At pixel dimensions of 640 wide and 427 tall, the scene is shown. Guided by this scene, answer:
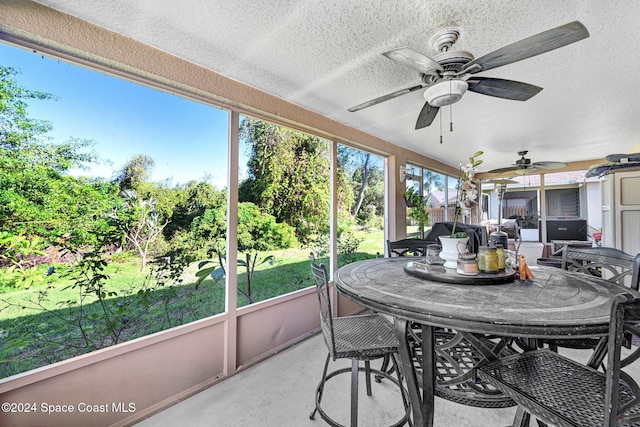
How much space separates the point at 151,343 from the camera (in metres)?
1.77

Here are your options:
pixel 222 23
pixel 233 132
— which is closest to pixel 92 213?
pixel 233 132

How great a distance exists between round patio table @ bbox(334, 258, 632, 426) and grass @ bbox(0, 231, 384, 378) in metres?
1.20

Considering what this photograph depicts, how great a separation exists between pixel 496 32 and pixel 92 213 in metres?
2.74

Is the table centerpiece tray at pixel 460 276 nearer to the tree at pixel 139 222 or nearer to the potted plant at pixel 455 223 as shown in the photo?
the potted plant at pixel 455 223

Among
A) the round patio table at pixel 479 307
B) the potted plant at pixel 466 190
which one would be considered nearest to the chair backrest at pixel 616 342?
the round patio table at pixel 479 307

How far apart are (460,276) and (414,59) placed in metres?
1.26

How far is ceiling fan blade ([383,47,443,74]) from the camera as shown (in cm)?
137

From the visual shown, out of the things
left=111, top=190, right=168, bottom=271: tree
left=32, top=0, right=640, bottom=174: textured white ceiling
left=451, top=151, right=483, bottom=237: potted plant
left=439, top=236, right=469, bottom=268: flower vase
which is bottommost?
left=439, top=236, right=469, bottom=268: flower vase

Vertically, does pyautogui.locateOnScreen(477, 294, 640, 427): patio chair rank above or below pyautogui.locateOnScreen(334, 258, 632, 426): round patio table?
below

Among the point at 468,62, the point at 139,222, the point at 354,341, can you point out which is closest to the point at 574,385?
the point at 354,341

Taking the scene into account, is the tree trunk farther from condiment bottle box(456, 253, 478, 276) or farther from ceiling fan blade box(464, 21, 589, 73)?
ceiling fan blade box(464, 21, 589, 73)

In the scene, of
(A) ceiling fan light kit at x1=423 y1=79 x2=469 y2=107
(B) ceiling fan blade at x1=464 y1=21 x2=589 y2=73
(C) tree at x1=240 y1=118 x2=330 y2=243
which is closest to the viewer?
(B) ceiling fan blade at x1=464 y1=21 x2=589 y2=73

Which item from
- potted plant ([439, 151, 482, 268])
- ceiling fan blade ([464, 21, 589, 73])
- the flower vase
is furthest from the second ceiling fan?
the flower vase

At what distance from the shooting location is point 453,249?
176cm
